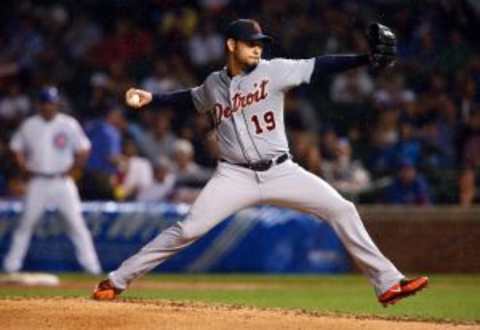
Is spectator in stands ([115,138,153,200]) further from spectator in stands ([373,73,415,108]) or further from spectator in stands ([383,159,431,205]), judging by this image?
spectator in stands ([373,73,415,108])

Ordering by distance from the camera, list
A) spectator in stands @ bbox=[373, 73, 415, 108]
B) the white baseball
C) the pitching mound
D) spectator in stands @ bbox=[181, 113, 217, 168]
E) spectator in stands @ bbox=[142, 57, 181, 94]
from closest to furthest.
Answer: the pitching mound → the white baseball → spectator in stands @ bbox=[181, 113, 217, 168] → spectator in stands @ bbox=[373, 73, 415, 108] → spectator in stands @ bbox=[142, 57, 181, 94]

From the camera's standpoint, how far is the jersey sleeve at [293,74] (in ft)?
28.9

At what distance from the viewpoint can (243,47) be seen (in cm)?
890

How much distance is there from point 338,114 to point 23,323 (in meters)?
10.0

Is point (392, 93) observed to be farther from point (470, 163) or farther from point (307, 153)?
point (307, 153)

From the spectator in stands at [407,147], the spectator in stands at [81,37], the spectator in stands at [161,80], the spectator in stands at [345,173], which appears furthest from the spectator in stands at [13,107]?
the spectator in stands at [407,147]

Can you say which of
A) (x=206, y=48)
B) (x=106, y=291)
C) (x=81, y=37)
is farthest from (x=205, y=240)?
(x=106, y=291)

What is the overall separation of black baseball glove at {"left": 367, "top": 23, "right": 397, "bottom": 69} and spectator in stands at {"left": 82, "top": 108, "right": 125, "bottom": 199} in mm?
8236

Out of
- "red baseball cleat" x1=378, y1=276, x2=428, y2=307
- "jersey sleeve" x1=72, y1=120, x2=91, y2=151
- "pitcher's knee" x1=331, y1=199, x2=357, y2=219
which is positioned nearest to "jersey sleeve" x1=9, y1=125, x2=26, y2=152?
"jersey sleeve" x1=72, y1=120, x2=91, y2=151

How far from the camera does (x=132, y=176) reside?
16.7 meters

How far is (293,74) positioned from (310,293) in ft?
14.6

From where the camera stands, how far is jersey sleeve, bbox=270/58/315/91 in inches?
347

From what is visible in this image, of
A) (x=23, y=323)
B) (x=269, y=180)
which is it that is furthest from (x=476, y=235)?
(x=23, y=323)

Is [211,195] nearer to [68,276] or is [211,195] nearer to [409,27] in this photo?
[68,276]
